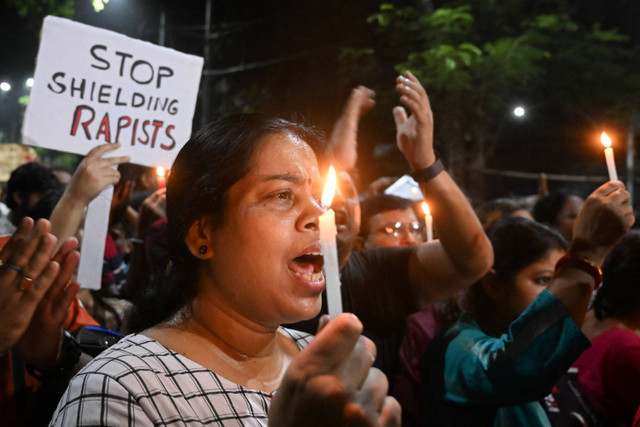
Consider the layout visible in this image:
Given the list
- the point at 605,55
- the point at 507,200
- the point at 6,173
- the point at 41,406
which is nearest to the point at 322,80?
the point at 605,55

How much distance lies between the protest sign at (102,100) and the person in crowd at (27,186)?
1.76 meters

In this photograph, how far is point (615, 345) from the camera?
2.76m

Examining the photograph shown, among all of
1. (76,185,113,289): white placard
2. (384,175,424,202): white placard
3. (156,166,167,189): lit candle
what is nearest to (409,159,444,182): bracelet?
(76,185,113,289): white placard

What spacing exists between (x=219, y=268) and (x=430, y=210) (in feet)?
4.54

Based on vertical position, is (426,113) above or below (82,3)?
below

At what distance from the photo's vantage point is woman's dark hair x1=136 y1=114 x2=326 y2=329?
166cm

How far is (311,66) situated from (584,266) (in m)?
12.8

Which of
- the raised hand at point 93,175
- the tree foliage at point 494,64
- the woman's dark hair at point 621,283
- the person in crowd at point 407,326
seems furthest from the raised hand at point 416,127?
the tree foliage at point 494,64

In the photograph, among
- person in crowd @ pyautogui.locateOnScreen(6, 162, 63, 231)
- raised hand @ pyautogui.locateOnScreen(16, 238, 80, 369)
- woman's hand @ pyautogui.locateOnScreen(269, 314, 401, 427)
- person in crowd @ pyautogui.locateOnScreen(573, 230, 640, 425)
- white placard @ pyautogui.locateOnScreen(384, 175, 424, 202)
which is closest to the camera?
woman's hand @ pyautogui.locateOnScreen(269, 314, 401, 427)

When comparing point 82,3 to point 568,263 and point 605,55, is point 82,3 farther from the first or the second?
point 568,263

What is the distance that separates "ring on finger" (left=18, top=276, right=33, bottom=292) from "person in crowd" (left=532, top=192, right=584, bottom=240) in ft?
16.0

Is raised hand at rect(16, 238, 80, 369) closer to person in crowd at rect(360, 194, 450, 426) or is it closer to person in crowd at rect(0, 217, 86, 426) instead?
person in crowd at rect(0, 217, 86, 426)

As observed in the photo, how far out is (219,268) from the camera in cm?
165

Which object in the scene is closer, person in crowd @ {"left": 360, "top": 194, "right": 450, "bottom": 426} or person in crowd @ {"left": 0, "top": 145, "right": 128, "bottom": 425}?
person in crowd @ {"left": 0, "top": 145, "right": 128, "bottom": 425}
